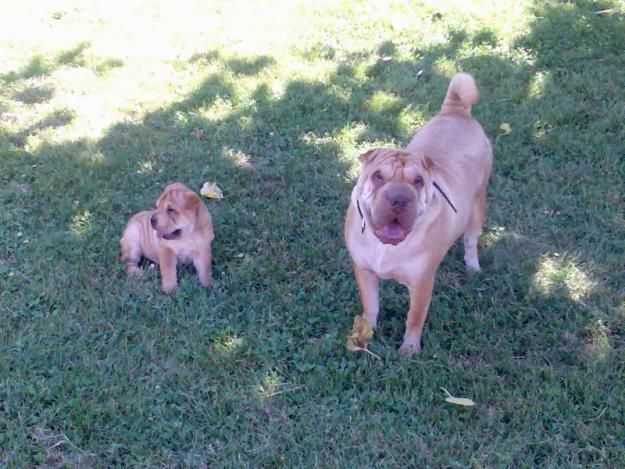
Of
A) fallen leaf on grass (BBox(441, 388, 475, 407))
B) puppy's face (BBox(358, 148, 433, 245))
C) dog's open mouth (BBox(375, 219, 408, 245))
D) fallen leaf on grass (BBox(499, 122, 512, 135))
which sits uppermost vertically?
puppy's face (BBox(358, 148, 433, 245))

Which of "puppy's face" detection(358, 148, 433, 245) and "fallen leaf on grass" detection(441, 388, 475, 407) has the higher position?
"puppy's face" detection(358, 148, 433, 245)

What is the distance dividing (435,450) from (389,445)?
8.6 inches

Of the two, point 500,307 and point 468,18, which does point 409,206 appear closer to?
point 500,307

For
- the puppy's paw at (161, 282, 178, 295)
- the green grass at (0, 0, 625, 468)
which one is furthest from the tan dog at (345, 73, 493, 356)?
the puppy's paw at (161, 282, 178, 295)

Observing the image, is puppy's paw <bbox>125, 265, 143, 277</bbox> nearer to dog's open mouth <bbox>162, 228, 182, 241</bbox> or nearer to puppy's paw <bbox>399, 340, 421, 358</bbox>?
dog's open mouth <bbox>162, 228, 182, 241</bbox>

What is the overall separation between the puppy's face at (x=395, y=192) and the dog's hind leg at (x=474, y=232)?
103 centimetres

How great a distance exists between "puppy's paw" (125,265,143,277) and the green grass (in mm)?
73

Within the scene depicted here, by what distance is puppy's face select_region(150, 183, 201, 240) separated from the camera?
13.8ft

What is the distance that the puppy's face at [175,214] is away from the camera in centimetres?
421

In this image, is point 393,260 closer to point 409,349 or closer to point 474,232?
point 409,349

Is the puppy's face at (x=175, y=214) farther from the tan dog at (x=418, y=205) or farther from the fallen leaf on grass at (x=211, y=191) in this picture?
the tan dog at (x=418, y=205)


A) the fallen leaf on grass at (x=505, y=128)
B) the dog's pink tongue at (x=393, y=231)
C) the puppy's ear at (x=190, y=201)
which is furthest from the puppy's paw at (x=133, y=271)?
the fallen leaf on grass at (x=505, y=128)

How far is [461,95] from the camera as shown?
4363 mm

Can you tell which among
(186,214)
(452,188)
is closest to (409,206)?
(452,188)
